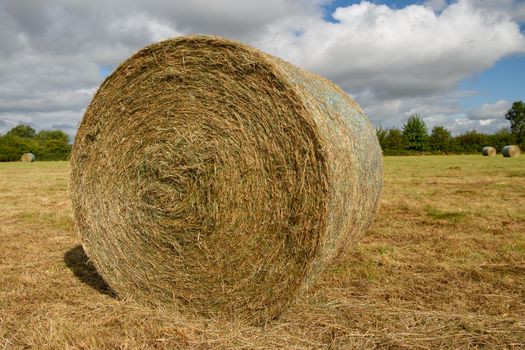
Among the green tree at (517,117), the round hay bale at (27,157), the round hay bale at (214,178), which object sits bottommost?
the round hay bale at (214,178)

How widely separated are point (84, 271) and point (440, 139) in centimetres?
5635

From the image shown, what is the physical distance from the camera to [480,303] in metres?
4.29

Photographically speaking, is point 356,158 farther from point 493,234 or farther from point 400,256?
point 493,234

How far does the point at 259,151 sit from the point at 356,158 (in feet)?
3.50

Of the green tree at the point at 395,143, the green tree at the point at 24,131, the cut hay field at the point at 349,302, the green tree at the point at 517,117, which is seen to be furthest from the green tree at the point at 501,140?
the green tree at the point at 24,131

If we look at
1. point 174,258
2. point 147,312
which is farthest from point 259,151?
point 147,312

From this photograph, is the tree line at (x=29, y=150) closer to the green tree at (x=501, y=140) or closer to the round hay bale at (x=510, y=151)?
the round hay bale at (x=510, y=151)

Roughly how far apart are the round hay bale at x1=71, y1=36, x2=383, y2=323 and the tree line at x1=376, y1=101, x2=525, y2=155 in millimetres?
48271

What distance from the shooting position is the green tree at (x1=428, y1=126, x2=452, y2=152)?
53.9 m

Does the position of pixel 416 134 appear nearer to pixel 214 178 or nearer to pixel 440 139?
pixel 440 139

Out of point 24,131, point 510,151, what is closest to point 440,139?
point 510,151

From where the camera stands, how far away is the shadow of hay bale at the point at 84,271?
→ 16.2ft

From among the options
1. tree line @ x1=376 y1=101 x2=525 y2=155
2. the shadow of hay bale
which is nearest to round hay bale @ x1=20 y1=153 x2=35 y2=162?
tree line @ x1=376 y1=101 x2=525 y2=155

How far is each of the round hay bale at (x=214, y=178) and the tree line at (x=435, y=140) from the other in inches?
1900
